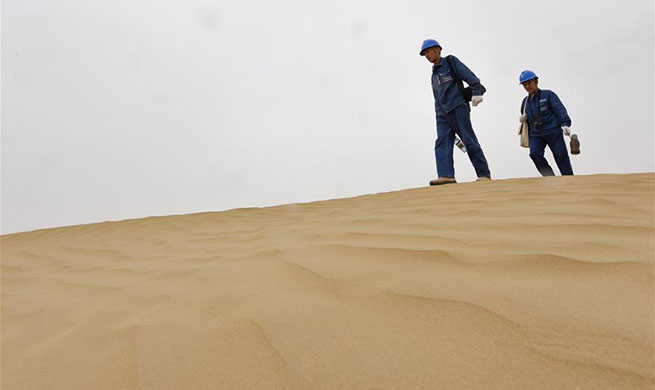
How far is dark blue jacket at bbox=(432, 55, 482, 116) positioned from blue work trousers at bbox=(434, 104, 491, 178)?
9 cm

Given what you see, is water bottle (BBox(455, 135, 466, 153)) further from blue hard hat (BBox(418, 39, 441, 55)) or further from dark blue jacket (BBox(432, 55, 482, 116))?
blue hard hat (BBox(418, 39, 441, 55))

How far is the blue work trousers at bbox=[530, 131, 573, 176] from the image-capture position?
4.93 metres

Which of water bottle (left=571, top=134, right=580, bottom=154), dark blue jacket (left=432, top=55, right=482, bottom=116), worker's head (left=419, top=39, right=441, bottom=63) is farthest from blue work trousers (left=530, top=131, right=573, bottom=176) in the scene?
worker's head (left=419, top=39, right=441, bottom=63)

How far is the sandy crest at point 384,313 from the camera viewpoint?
62cm

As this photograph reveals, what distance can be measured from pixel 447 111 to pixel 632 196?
9.92 feet

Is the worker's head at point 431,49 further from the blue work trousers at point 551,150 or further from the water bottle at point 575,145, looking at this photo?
the water bottle at point 575,145

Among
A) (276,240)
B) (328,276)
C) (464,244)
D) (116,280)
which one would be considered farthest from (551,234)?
(116,280)

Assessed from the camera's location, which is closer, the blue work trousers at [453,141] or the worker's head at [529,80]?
the blue work trousers at [453,141]

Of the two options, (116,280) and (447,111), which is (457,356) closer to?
(116,280)

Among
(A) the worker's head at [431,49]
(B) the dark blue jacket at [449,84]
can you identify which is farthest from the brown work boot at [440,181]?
(A) the worker's head at [431,49]

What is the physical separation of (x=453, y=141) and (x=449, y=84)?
0.68 meters

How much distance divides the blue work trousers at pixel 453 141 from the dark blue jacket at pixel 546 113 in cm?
110

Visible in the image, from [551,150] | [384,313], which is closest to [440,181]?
[551,150]

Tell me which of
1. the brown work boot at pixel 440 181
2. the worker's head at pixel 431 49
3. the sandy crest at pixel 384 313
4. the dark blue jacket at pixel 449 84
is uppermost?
the worker's head at pixel 431 49
